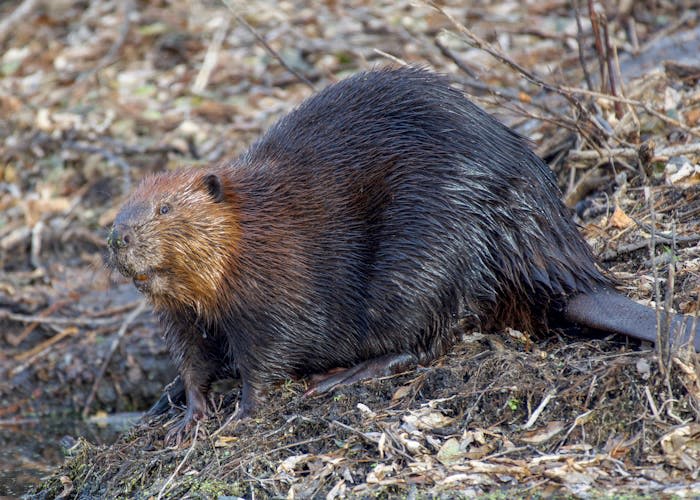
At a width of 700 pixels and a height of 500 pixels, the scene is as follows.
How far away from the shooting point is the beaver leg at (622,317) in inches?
153

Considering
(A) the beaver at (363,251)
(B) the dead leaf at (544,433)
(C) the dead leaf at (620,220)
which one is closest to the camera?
(B) the dead leaf at (544,433)

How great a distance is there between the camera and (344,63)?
8.95m

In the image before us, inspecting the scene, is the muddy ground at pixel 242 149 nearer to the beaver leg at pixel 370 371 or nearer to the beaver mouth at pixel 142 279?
the beaver leg at pixel 370 371

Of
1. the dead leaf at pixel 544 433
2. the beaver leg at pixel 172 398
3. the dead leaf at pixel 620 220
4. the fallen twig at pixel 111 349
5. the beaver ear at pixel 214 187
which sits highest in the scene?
the beaver ear at pixel 214 187

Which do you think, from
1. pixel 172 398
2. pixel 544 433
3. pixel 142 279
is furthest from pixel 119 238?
pixel 544 433

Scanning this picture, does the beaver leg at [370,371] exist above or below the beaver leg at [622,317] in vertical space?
below

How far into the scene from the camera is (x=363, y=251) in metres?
4.60

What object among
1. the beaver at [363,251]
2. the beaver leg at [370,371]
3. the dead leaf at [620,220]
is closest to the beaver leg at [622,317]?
the beaver at [363,251]

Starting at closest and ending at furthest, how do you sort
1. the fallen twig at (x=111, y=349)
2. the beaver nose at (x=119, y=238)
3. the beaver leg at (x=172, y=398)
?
1. the beaver nose at (x=119, y=238)
2. the beaver leg at (x=172, y=398)
3. the fallen twig at (x=111, y=349)

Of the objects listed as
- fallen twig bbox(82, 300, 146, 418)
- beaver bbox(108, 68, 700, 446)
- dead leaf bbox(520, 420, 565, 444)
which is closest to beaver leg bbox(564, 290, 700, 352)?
beaver bbox(108, 68, 700, 446)

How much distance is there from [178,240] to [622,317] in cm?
192

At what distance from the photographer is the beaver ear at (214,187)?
4477 mm

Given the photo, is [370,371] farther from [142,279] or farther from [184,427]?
[142,279]

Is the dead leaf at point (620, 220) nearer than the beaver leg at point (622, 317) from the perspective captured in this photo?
No
